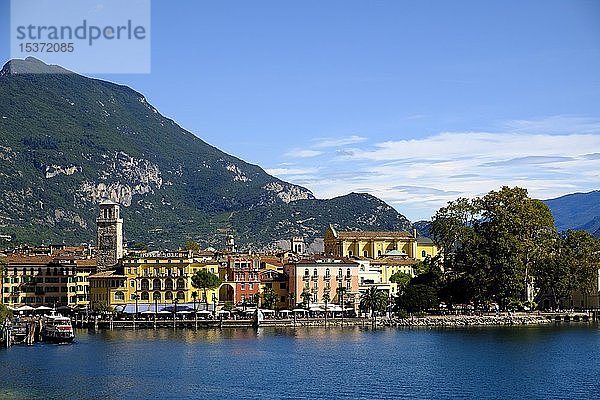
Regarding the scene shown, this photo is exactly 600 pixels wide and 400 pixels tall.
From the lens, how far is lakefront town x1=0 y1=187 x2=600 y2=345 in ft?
286

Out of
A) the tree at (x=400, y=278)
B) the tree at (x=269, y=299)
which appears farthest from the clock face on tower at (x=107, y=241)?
the tree at (x=400, y=278)

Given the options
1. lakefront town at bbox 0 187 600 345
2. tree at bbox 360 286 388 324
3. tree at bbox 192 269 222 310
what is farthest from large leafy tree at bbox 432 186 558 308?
tree at bbox 192 269 222 310

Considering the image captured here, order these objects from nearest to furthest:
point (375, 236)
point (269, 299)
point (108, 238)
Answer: point (269, 299) → point (108, 238) → point (375, 236)

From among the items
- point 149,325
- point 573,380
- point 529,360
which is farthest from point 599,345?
point 149,325

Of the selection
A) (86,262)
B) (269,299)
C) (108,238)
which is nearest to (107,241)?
(108,238)

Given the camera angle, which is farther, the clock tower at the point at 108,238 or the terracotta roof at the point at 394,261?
the terracotta roof at the point at 394,261

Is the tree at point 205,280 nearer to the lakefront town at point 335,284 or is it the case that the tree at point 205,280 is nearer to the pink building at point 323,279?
the lakefront town at point 335,284

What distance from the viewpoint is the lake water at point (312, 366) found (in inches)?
1870

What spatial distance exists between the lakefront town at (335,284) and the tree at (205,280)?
135 millimetres

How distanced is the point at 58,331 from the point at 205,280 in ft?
66.3

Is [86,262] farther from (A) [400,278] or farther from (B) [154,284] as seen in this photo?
(A) [400,278]

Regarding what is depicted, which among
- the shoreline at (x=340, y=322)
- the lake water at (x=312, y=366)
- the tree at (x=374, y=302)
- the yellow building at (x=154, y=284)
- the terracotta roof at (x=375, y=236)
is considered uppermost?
the terracotta roof at (x=375, y=236)

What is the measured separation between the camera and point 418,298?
87.8 meters

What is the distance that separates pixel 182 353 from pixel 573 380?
23.4 meters
